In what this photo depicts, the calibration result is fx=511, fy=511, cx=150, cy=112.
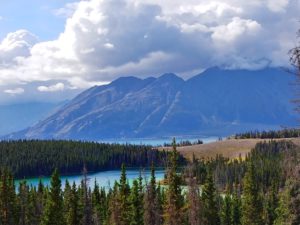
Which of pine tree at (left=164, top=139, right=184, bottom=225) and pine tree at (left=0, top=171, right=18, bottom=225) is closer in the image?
pine tree at (left=164, top=139, right=184, bottom=225)

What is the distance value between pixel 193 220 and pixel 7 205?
98.6 ft

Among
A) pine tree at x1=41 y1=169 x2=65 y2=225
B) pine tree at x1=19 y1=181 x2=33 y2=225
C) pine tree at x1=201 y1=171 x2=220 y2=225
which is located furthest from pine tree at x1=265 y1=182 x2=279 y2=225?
pine tree at x1=41 y1=169 x2=65 y2=225

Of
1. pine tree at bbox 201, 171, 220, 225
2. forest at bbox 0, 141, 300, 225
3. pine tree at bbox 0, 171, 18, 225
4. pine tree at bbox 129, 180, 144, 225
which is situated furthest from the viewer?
pine tree at bbox 0, 171, 18, 225

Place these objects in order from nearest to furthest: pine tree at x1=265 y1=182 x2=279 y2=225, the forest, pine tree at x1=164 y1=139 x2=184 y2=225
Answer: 1. pine tree at x1=164 y1=139 x2=184 y2=225
2. the forest
3. pine tree at x1=265 y1=182 x2=279 y2=225

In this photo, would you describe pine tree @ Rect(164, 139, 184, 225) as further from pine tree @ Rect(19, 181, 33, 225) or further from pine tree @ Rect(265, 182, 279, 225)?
pine tree @ Rect(265, 182, 279, 225)

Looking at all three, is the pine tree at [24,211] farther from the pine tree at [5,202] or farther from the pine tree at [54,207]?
the pine tree at [54,207]

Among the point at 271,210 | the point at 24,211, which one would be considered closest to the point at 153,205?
the point at 24,211

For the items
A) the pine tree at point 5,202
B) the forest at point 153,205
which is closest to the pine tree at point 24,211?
the forest at point 153,205

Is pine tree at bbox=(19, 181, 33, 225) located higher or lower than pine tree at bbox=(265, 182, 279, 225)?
higher

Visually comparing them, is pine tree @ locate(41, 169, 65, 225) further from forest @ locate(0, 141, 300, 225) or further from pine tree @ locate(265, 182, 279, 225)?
pine tree @ locate(265, 182, 279, 225)

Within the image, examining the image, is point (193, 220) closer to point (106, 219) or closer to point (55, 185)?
point (55, 185)

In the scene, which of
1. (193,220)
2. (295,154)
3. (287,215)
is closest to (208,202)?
(193,220)

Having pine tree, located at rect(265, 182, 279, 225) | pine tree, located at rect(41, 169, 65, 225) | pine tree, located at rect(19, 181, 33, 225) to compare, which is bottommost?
pine tree, located at rect(265, 182, 279, 225)

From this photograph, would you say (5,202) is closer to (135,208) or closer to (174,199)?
(135,208)
